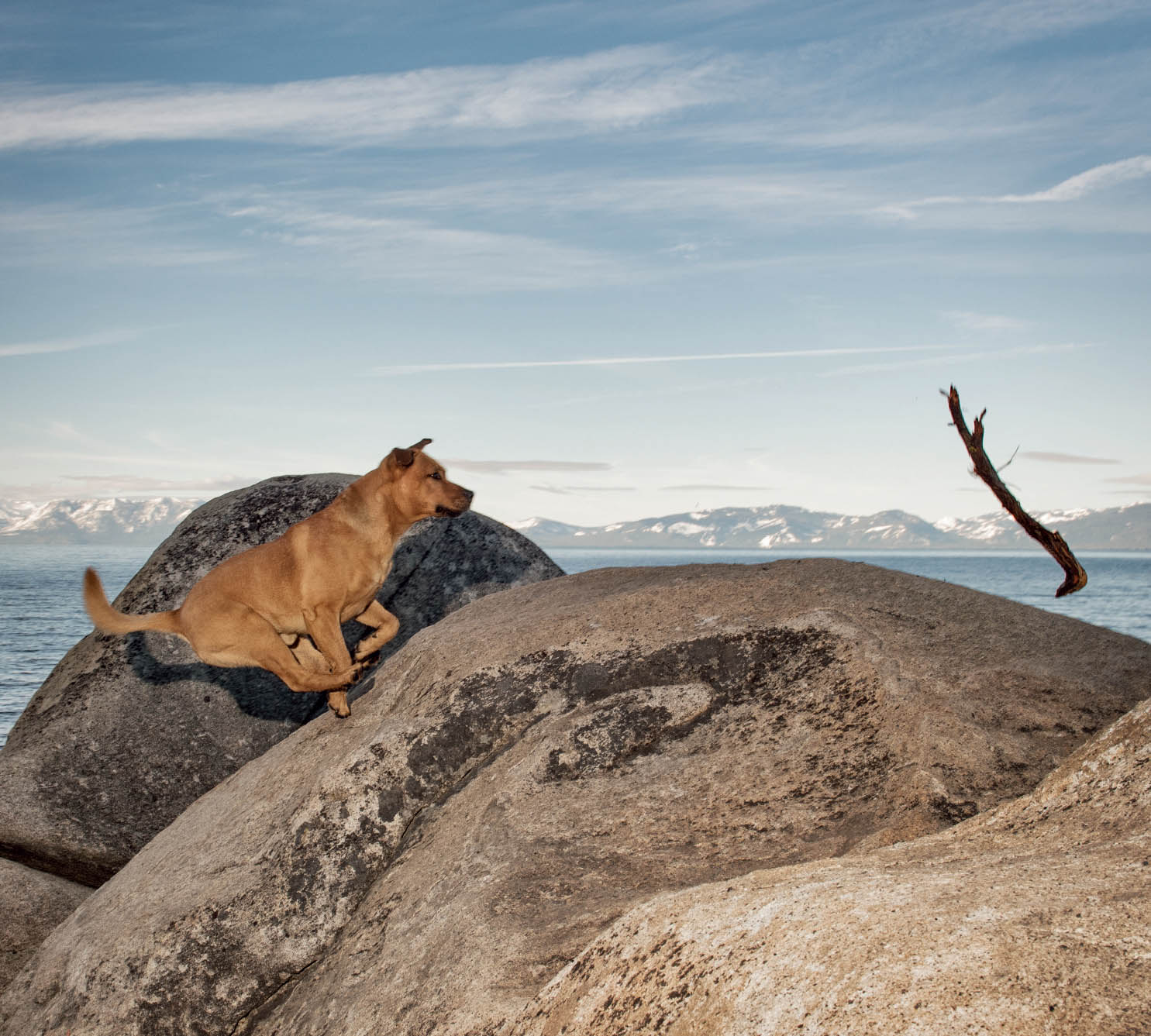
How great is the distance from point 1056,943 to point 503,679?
4137mm

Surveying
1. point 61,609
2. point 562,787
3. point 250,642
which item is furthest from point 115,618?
point 61,609

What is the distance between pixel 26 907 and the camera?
29.2ft

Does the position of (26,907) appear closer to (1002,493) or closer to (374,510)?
(374,510)

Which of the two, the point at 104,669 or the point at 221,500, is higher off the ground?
the point at 221,500

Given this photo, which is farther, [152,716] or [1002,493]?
[152,716]

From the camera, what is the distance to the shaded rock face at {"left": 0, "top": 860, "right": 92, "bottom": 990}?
8.59m

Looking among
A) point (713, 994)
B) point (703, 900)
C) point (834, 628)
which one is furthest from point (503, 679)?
point (713, 994)

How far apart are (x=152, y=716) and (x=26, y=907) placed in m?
2.07

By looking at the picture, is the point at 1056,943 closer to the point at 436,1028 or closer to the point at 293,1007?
the point at 436,1028

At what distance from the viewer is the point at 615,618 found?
267 inches

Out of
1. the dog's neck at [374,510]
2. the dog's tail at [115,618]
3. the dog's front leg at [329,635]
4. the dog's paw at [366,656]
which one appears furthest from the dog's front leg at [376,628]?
the dog's tail at [115,618]

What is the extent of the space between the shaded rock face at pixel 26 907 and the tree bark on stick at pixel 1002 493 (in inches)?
331

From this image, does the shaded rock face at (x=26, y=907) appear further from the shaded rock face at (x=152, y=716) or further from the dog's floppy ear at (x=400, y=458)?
the dog's floppy ear at (x=400, y=458)

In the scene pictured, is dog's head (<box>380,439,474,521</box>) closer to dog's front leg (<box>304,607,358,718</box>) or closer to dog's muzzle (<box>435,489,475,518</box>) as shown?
dog's muzzle (<box>435,489,475,518</box>)
